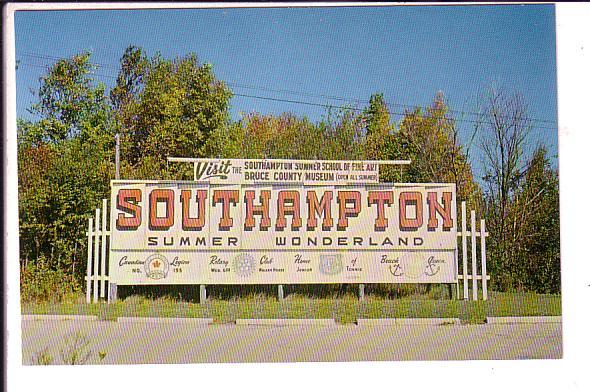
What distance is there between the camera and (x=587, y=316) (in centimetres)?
724

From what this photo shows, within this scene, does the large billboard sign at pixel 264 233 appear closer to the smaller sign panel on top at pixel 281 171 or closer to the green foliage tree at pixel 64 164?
the smaller sign panel on top at pixel 281 171

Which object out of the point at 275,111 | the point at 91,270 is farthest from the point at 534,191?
the point at 91,270

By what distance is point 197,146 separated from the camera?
7.49 metres

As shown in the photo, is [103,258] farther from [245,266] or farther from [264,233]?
[264,233]

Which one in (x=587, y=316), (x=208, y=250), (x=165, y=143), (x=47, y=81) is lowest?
(x=587, y=316)

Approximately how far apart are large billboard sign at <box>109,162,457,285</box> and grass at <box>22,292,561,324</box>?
151 millimetres

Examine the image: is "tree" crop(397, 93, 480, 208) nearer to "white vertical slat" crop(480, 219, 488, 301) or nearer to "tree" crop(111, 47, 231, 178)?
"white vertical slat" crop(480, 219, 488, 301)

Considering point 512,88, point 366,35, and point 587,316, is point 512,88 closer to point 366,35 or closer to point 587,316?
point 366,35

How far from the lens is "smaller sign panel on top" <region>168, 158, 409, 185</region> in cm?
739

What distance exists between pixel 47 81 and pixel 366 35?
252 centimetres

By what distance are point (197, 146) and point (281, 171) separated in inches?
27.6

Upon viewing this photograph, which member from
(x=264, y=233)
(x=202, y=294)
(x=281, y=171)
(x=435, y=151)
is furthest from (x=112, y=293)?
(x=435, y=151)

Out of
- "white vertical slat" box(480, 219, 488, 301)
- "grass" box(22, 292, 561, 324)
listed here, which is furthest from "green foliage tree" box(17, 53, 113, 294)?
"white vertical slat" box(480, 219, 488, 301)

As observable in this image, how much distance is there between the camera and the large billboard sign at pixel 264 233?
24.2ft
